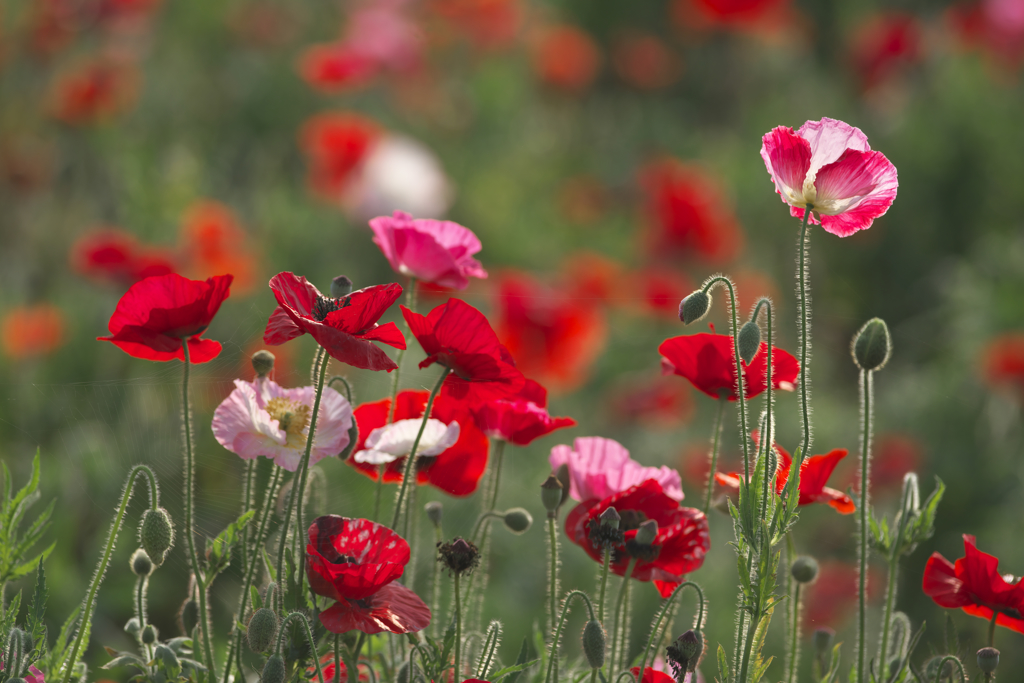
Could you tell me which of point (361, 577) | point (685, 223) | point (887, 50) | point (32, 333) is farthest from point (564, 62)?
point (361, 577)

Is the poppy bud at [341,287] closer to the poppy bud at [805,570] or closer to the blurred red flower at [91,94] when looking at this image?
the poppy bud at [805,570]

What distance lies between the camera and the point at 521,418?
74cm

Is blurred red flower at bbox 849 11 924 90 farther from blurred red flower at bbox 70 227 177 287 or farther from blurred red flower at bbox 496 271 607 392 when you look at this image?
blurred red flower at bbox 70 227 177 287

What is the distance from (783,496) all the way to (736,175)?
3931mm

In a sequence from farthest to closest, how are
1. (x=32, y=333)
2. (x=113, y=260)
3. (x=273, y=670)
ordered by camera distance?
(x=32, y=333) < (x=113, y=260) < (x=273, y=670)

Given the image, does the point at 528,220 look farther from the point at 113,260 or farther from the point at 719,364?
the point at 719,364

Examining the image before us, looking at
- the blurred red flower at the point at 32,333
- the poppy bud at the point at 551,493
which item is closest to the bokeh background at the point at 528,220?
the blurred red flower at the point at 32,333

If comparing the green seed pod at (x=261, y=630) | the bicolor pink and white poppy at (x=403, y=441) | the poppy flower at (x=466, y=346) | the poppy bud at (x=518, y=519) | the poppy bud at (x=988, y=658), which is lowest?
the green seed pod at (x=261, y=630)

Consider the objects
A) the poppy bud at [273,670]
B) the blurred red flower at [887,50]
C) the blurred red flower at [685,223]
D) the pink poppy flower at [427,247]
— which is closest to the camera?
the poppy bud at [273,670]

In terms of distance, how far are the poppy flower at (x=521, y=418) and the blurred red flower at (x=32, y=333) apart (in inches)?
74.0

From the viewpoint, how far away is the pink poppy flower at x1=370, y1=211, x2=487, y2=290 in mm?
771

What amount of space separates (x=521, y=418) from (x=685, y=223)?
2.59 metres

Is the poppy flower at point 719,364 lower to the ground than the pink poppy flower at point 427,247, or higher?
lower

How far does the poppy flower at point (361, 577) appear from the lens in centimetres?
58
